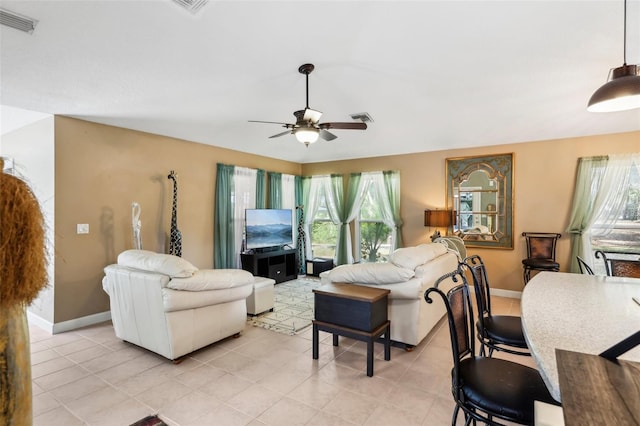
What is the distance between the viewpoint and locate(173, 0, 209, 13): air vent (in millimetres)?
2357

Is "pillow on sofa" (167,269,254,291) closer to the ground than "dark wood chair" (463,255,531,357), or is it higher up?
higher up

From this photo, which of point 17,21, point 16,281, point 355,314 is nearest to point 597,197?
point 355,314

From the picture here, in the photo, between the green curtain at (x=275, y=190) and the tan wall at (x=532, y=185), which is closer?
Answer: the tan wall at (x=532, y=185)

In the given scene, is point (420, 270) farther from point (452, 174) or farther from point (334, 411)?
point (452, 174)

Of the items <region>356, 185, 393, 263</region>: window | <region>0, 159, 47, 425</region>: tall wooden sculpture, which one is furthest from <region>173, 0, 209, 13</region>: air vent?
<region>356, 185, 393, 263</region>: window

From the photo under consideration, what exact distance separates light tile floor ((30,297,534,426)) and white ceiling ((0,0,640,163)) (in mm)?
2900

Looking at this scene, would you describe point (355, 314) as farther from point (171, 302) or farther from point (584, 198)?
point (584, 198)

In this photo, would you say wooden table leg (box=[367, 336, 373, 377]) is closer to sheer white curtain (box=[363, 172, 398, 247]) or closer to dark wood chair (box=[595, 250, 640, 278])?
dark wood chair (box=[595, 250, 640, 278])

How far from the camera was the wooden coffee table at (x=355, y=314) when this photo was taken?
279 centimetres

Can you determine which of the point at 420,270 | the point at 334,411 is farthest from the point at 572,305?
the point at 334,411

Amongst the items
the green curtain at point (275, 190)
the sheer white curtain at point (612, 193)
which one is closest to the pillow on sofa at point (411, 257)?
the sheer white curtain at point (612, 193)

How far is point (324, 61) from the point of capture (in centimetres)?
332

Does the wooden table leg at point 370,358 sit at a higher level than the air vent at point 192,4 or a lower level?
lower

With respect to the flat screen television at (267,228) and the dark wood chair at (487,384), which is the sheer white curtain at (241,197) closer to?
the flat screen television at (267,228)
